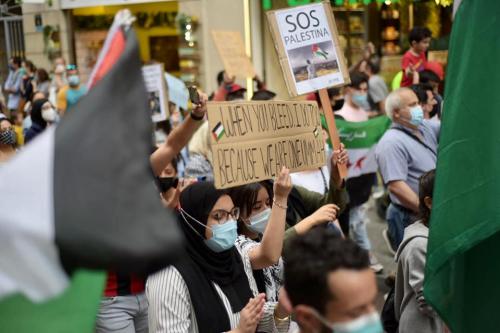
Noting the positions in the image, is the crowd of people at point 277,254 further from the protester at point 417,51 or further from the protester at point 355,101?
the protester at point 417,51

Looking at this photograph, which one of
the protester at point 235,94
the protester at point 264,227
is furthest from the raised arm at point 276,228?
the protester at point 235,94

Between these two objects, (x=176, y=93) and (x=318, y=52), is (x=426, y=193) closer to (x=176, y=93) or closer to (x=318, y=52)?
(x=318, y=52)

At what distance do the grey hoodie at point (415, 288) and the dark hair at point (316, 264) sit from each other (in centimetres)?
147

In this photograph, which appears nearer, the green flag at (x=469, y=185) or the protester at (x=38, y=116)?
the green flag at (x=469, y=185)

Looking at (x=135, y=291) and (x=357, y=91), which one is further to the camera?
(x=357, y=91)

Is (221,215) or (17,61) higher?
(221,215)

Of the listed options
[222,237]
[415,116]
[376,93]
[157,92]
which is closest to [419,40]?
[376,93]

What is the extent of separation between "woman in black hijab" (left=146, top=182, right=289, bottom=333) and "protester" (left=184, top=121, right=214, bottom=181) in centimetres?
271

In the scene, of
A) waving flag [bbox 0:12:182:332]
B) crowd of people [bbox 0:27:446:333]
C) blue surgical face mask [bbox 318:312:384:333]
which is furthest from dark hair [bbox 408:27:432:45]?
waving flag [bbox 0:12:182:332]

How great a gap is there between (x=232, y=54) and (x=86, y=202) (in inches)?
276

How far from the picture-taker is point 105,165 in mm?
1586

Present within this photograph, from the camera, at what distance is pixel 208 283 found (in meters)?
3.34

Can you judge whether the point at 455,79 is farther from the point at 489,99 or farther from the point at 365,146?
the point at 365,146

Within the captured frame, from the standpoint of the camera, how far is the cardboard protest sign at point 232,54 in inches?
322
